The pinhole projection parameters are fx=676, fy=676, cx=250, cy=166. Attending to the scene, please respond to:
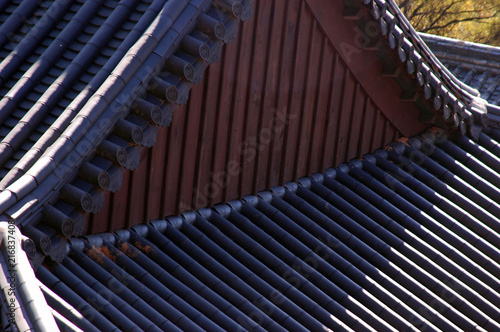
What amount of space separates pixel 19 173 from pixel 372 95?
4.39 m

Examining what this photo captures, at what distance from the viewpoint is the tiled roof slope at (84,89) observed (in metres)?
4.79

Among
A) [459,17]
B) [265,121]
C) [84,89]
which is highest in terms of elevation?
[459,17]

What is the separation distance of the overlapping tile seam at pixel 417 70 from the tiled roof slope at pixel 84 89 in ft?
6.31

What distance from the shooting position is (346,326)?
568cm

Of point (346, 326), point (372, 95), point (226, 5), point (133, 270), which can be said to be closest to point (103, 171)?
point (133, 270)

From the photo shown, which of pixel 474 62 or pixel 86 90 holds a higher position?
pixel 474 62

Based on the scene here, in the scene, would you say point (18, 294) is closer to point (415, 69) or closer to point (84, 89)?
point (84, 89)

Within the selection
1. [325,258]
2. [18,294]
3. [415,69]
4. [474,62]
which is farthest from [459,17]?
[18,294]

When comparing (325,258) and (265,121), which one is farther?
(265,121)

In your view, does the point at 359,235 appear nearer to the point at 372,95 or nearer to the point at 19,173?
the point at 372,95

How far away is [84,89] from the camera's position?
17.5 ft

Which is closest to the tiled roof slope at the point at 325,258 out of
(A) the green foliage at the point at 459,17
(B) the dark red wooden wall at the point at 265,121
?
(B) the dark red wooden wall at the point at 265,121

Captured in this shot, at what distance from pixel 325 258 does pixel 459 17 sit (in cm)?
1809

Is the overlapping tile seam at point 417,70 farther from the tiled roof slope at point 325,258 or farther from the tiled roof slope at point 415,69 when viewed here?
the tiled roof slope at point 325,258
